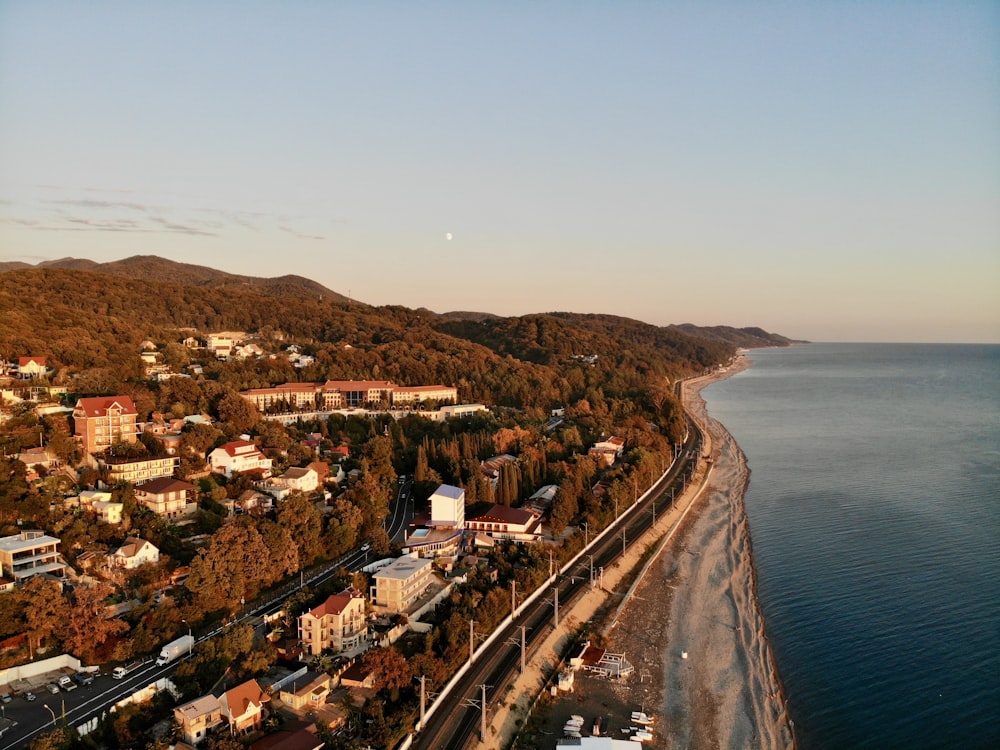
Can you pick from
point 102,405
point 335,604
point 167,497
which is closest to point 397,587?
point 335,604

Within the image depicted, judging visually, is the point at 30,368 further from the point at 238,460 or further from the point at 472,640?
the point at 472,640

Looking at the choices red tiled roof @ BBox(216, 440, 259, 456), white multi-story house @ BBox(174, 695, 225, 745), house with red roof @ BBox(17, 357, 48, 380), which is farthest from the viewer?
house with red roof @ BBox(17, 357, 48, 380)

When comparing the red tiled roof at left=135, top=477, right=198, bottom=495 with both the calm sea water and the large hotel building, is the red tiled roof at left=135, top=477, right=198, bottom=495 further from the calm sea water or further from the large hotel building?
the calm sea water

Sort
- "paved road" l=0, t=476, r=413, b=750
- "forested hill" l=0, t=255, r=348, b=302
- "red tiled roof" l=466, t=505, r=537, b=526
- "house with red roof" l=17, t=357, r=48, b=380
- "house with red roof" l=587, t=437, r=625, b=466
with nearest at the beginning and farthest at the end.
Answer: "paved road" l=0, t=476, r=413, b=750 < "red tiled roof" l=466, t=505, r=537, b=526 < "house with red roof" l=17, t=357, r=48, b=380 < "house with red roof" l=587, t=437, r=625, b=466 < "forested hill" l=0, t=255, r=348, b=302

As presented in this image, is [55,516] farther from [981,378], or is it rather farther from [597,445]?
[981,378]

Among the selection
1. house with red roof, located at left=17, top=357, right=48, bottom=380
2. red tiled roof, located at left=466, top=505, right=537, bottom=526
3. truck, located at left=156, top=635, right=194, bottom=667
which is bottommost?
truck, located at left=156, top=635, right=194, bottom=667

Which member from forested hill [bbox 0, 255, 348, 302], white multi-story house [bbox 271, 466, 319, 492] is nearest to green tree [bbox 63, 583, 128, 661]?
white multi-story house [bbox 271, 466, 319, 492]

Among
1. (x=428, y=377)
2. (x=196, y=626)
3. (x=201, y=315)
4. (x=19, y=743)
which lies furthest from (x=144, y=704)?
(x=201, y=315)

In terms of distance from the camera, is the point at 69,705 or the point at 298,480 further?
the point at 298,480
